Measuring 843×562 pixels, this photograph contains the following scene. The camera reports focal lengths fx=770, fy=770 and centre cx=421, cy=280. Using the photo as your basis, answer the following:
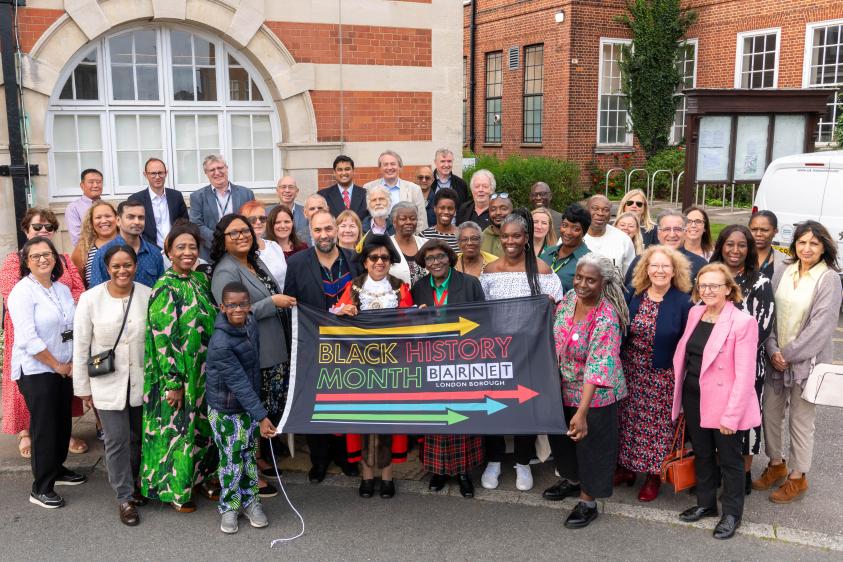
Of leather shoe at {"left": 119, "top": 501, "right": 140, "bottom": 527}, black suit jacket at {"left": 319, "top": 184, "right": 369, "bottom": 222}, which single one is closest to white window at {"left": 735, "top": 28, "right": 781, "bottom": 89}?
black suit jacket at {"left": 319, "top": 184, "right": 369, "bottom": 222}

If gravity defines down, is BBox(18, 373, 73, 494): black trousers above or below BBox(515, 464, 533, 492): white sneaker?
above

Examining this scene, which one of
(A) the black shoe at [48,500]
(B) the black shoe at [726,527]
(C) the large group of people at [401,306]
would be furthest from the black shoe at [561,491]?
(A) the black shoe at [48,500]

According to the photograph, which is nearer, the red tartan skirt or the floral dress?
the floral dress

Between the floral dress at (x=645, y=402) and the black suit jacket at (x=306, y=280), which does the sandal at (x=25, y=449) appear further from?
the floral dress at (x=645, y=402)

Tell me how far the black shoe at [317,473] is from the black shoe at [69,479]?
1708 millimetres

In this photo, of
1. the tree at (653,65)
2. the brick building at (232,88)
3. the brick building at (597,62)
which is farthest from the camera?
the tree at (653,65)

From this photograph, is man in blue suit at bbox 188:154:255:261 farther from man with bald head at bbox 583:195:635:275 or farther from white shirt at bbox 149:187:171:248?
man with bald head at bbox 583:195:635:275

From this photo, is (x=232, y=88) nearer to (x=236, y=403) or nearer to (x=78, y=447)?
(x=78, y=447)

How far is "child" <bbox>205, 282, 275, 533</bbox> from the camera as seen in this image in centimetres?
485

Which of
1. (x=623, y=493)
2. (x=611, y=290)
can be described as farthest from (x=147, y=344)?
(x=623, y=493)

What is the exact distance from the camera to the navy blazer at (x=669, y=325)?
16.9 ft

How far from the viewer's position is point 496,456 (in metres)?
5.76

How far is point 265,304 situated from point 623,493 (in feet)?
9.60

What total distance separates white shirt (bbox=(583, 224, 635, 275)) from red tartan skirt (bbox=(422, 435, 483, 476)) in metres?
2.07
